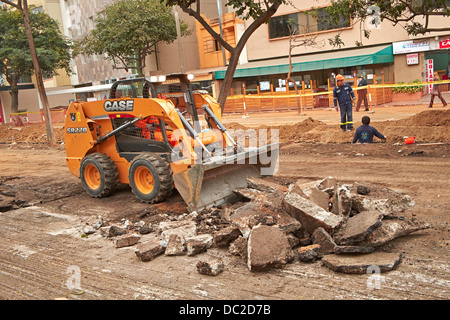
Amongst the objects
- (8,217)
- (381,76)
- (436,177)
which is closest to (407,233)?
(436,177)

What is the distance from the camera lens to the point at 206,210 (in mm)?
7320

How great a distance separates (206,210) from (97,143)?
3.12 meters

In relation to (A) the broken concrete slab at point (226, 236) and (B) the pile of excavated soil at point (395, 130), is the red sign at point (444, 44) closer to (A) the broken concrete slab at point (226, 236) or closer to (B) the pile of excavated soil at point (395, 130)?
(B) the pile of excavated soil at point (395, 130)

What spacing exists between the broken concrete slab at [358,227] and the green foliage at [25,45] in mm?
36579

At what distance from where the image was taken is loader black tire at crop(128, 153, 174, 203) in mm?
7754

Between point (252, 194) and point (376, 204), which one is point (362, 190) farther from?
point (252, 194)

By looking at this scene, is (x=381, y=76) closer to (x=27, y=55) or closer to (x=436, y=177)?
(x=436, y=177)

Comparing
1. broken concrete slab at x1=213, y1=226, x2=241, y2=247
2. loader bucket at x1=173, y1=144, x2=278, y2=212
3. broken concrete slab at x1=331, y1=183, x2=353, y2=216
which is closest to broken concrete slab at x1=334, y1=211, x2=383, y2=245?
broken concrete slab at x1=331, y1=183, x2=353, y2=216

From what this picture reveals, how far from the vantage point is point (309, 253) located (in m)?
5.24

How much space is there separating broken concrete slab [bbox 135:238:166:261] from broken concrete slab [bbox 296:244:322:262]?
5.89 ft

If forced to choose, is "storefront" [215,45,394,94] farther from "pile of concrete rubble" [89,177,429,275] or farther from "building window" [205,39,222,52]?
"pile of concrete rubble" [89,177,429,275]

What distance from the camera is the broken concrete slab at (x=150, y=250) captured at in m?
5.70

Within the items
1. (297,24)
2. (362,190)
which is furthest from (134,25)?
(362,190)

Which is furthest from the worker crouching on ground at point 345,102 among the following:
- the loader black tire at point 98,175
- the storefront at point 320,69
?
the storefront at point 320,69
